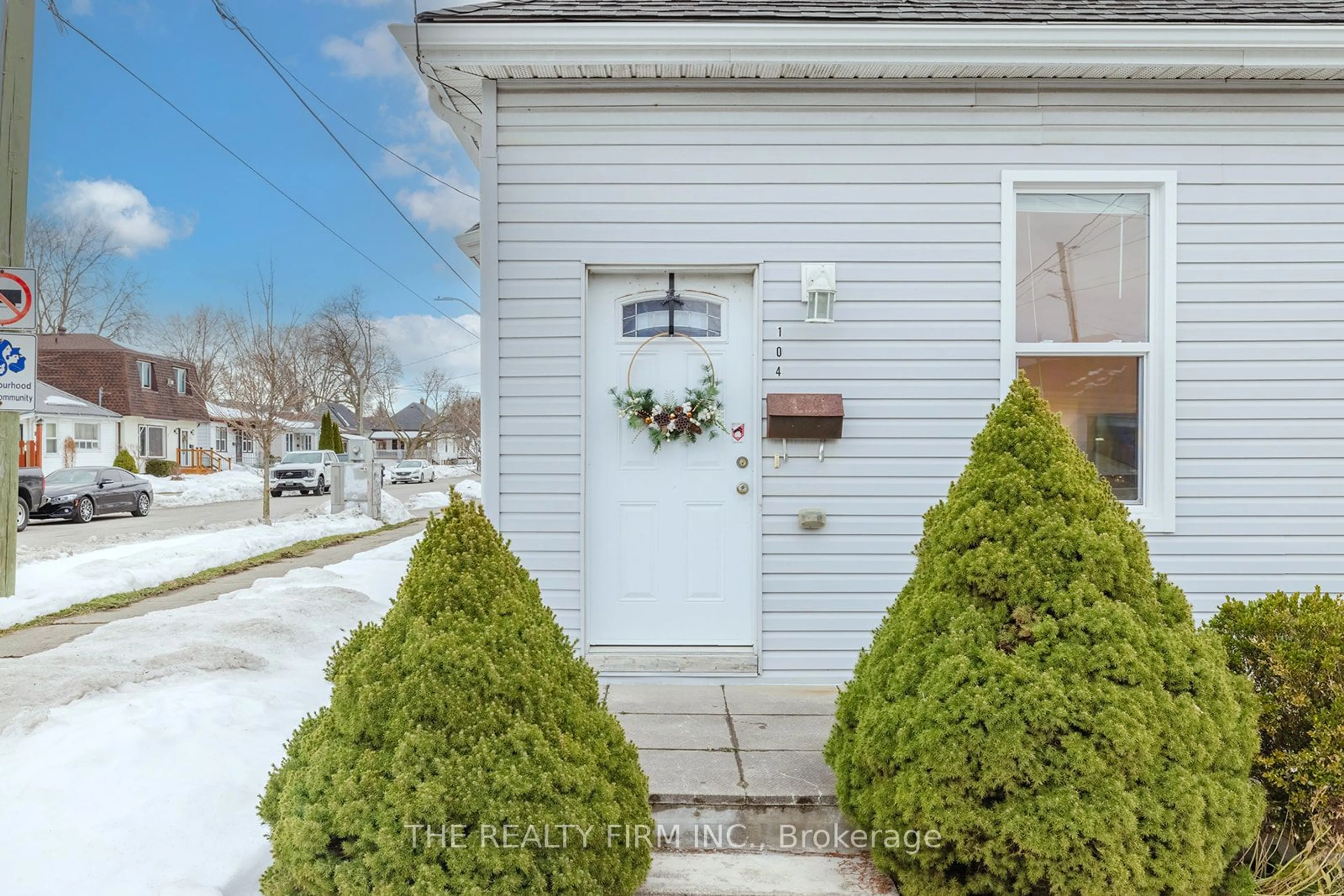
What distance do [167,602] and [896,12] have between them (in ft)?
22.0

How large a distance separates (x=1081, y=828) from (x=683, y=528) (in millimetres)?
2280

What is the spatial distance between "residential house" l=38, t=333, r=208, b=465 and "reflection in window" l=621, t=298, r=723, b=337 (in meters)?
24.4

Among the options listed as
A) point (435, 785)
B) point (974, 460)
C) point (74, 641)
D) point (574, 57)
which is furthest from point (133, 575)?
point (974, 460)

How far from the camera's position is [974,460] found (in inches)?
93.6

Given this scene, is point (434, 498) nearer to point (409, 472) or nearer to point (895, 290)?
point (409, 472)

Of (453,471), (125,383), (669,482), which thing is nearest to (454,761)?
(669,482)

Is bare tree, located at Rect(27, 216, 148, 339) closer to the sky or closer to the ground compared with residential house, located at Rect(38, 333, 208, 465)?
closer to the sky

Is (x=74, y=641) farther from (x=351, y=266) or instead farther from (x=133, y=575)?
(x=351, y=266)

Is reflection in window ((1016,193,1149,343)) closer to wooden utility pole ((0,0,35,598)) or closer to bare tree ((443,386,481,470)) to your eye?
wooden utility pole ((0,0,35,598))

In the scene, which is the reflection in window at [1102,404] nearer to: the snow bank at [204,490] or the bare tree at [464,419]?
the snow bank at [204,490]

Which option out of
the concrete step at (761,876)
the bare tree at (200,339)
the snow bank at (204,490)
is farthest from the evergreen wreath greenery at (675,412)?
the bare tree at (200,339)

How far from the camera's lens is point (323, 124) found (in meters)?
8.28

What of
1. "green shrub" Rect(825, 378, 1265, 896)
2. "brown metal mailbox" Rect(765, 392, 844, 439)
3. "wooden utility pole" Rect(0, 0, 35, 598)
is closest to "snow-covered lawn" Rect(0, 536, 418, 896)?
"green shrub" Rect(825, 378, 1265, 896)

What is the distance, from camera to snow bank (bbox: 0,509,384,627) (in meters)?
5.93
